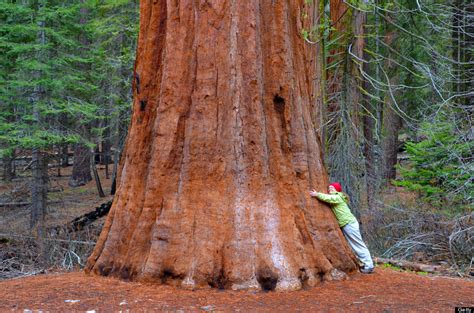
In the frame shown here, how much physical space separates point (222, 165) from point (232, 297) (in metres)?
1.73

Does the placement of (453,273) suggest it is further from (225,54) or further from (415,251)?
(225,54)

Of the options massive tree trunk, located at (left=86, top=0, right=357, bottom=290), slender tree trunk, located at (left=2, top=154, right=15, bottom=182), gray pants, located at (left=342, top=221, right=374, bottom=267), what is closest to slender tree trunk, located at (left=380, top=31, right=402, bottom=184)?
gray pants, located at (left=342, top=221, right=374, bottom=267)

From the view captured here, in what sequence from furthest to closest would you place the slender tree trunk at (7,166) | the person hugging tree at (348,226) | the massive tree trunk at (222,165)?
the slender tree trunk at (7,166) < the person hugging tree at (348,226) < the massive tree trunk at (222,165)

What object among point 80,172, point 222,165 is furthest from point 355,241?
point 80,172

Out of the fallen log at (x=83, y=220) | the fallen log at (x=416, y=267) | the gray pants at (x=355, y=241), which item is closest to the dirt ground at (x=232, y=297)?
the gray pants at (x=355, y=241)

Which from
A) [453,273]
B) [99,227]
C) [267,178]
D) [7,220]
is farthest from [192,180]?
[7,220]

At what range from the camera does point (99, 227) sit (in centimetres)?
1572

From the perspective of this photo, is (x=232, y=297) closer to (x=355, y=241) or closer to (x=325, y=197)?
(x=325, y=197)

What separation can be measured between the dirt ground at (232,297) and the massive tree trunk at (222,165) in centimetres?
26

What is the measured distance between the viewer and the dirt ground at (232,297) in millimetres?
5617

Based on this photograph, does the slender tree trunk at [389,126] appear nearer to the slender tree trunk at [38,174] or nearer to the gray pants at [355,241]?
the gray pants at [355,241]

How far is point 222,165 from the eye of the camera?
678 cm

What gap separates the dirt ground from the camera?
5617 millimetres

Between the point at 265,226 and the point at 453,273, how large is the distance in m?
4.29
